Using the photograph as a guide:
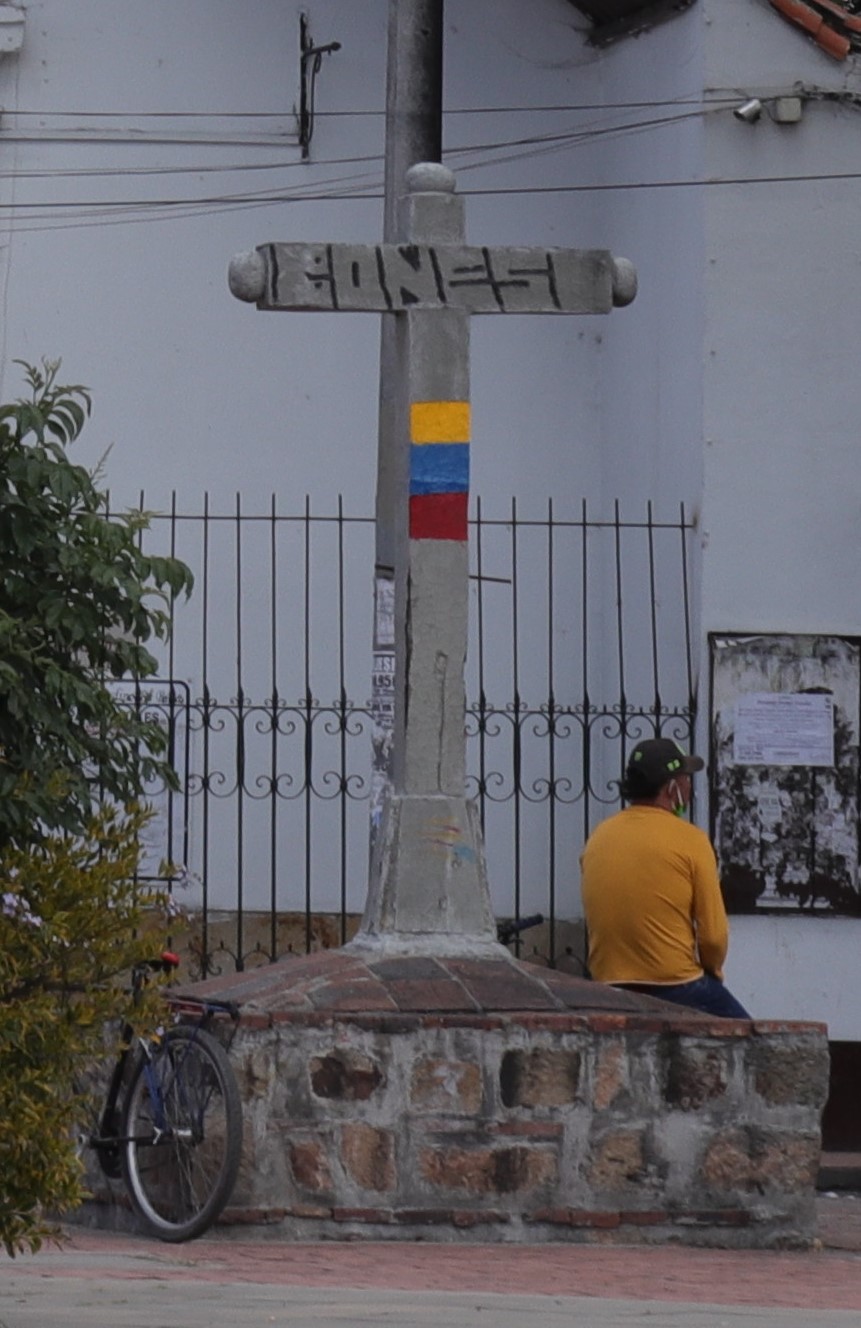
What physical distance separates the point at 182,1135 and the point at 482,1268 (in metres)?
1.03

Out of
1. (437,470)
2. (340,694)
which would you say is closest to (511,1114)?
(437,470)

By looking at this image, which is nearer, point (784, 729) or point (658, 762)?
point (658, 762)

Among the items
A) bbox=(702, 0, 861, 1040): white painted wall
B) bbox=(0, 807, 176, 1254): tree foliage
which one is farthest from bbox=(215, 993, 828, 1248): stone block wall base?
bbox=(702, 0, 861, 1040): white painted wall

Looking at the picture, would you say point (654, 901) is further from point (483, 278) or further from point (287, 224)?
point (287, 224)

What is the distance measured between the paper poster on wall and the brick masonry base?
314 centimetres

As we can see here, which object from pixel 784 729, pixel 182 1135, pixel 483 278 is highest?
pixel 483 278

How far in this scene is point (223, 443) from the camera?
1298 cm

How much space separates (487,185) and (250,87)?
136 cm

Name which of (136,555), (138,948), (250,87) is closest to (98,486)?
(250,87)

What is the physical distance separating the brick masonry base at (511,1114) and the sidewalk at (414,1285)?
107mm

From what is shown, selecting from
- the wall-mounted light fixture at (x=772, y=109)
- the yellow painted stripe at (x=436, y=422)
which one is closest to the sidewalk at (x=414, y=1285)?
the yellow painted stripe at (x=436, y=422)

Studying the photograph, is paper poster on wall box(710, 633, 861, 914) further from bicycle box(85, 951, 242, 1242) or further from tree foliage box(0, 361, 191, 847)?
bicycle box(85, 951, 242, 1242)

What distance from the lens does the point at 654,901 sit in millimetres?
7934

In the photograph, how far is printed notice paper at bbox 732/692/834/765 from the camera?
10.9 m
